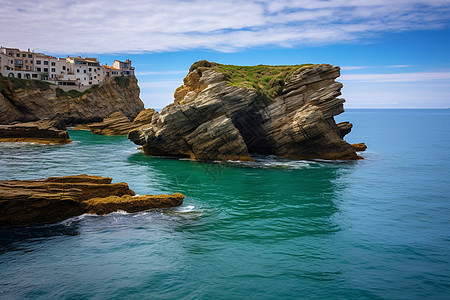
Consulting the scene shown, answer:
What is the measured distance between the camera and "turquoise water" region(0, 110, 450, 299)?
50.3 ft

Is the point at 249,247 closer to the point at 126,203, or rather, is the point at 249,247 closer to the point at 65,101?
the point at 126,203

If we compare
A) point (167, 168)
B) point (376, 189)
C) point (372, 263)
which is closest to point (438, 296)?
point (372, 263)

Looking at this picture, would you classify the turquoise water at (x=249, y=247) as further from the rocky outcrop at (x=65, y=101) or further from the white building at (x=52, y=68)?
the white building at (x=52, y=68)

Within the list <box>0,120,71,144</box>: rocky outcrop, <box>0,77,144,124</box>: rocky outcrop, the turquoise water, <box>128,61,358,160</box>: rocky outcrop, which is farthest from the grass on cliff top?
<box>0,77,144,124</box>: rocky outcrop

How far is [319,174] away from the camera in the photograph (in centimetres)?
4100

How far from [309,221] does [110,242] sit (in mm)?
13571

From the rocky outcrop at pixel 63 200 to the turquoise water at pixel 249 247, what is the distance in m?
0.85

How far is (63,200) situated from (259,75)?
44.9 meters

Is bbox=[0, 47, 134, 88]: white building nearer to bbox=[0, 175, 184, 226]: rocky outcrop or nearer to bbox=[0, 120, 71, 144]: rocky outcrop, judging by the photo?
bbox=[0, 120, 71, 144]: rocky outcrop

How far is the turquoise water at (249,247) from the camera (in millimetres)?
15344

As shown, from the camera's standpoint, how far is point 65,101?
390 feet

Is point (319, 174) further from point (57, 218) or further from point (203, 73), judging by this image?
point (57, 218)

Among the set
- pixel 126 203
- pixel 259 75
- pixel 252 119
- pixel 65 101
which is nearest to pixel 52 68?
pixel 65 101

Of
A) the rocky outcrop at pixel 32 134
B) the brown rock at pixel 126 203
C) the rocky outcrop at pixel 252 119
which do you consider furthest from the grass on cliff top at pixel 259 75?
the rocky outcrop at pixel 32 134
